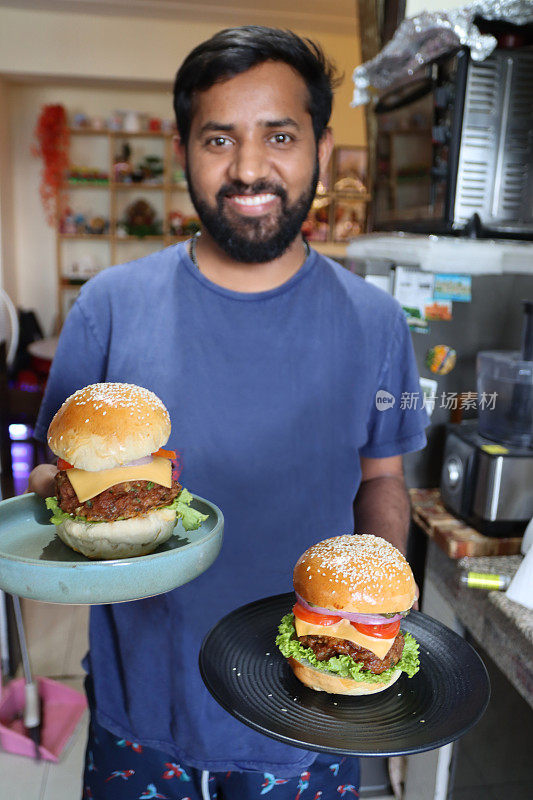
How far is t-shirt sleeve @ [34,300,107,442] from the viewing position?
4.46 feet

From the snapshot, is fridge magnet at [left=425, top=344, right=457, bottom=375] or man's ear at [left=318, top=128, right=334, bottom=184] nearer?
man's ear at [left=318, top=128, right=334, bottom=184]

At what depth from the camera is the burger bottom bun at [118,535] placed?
3.21 ft

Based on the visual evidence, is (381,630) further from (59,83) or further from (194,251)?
(59,83)

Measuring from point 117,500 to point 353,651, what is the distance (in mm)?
447

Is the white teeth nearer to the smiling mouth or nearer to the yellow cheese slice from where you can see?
the smiling mouth

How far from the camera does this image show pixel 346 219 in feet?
22.7

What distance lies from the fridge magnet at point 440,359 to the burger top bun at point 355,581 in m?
1.17

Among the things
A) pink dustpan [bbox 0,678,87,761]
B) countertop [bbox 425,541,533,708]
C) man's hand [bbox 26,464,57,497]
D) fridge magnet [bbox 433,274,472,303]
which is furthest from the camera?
pink dustpan [bbox 0,678,87,761]

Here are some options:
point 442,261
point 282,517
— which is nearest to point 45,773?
point 282,517

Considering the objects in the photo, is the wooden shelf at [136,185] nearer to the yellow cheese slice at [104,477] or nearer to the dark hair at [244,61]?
the dark hair at [244,61]

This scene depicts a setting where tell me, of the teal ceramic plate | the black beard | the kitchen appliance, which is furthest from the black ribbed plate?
the kitchen appliance

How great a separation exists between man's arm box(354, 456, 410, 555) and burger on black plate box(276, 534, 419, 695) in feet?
0.98

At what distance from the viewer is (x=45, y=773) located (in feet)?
8.05

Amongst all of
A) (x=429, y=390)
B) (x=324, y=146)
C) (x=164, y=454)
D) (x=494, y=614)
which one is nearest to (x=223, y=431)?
(x=164, y=454)
